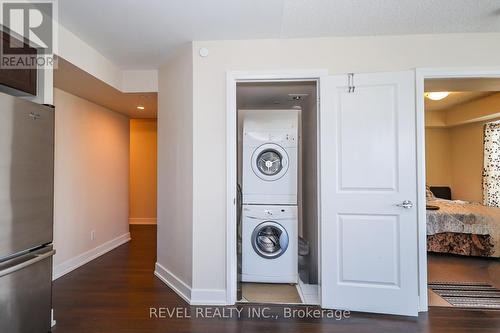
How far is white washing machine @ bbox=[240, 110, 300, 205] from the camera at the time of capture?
310 centimetres

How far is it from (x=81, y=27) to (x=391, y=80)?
9.17 ft

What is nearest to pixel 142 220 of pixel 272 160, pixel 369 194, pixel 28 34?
pixel 272 160

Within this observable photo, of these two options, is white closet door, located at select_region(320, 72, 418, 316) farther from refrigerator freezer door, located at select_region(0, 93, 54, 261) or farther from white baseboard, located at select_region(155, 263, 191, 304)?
refrigerator freezer door, located at select_region(0, 93, 54, 261)

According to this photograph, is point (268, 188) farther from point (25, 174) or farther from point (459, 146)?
point (459, 146)

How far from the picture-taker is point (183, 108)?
9.00 feet

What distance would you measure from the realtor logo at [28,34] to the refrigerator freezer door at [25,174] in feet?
1.20

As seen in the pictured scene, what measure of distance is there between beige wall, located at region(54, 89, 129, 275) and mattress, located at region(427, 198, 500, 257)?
4.94 metres

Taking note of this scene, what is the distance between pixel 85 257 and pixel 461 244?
536cm

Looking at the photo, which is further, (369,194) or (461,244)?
(461,244)

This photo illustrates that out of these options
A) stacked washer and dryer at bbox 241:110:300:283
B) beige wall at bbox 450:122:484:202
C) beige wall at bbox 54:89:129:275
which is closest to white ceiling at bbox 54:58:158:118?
beige wall at bbox 54:89:129:275

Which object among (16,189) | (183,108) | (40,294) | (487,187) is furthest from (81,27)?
(487,187)

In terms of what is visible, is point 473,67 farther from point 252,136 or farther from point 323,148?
point 252,136

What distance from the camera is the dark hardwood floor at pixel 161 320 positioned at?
2145 millimetres

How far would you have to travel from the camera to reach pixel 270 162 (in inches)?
124
